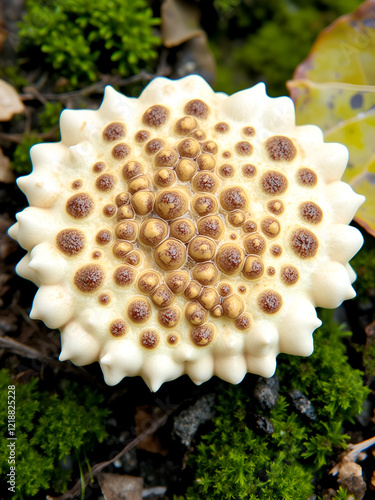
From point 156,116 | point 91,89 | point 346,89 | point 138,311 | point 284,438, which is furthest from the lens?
point 91,89

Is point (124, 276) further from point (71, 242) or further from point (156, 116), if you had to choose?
point (156, 116)

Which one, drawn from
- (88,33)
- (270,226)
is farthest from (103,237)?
(88,33)

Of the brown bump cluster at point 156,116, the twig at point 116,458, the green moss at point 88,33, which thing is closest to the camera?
the brown bump cluster at point 156,116

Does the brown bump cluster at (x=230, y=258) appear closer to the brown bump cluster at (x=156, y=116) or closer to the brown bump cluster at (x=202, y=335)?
the brown bump cluster at (x=202, y=335)

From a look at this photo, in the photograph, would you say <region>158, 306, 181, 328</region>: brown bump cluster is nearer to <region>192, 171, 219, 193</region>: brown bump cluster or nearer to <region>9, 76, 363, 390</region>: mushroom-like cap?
<region>9, 76, 363, 390</region>: mushroom-like cap

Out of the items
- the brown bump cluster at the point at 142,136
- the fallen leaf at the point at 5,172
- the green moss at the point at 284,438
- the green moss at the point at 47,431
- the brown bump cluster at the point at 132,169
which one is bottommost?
the green moss at the point at 47,431

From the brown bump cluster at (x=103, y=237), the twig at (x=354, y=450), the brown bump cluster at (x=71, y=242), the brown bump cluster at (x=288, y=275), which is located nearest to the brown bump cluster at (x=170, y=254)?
the brown bump cluster at (x=103, y=237)
